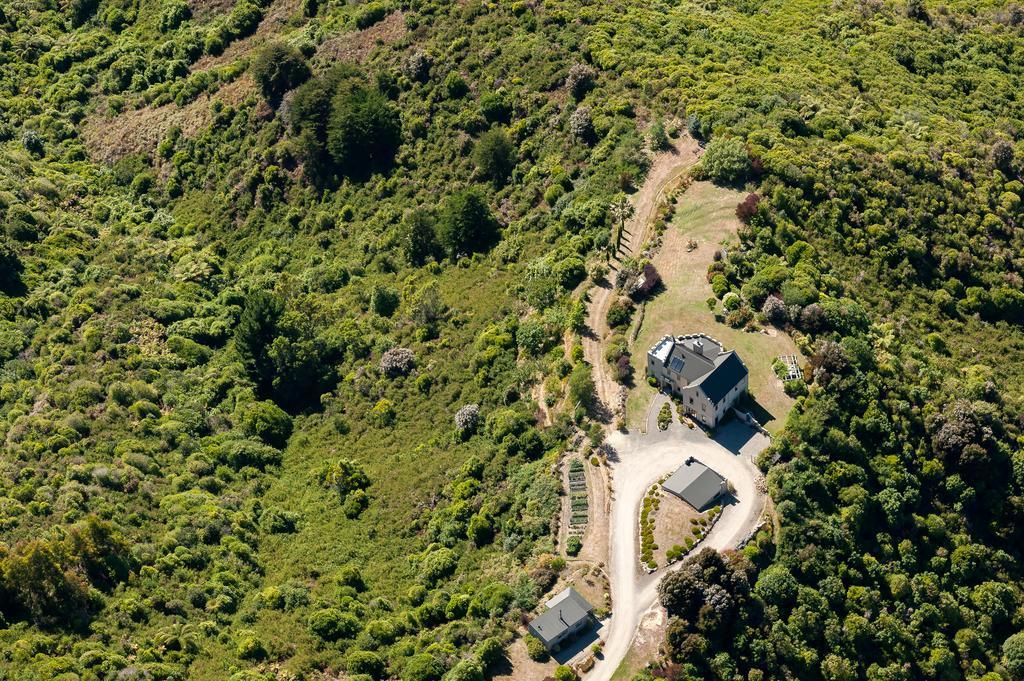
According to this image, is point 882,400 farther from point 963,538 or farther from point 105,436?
point 105,436

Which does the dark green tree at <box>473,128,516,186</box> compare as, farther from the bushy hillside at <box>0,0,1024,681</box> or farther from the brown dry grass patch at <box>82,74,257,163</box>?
the brown dry grass patch at <box>82,74,257,163</box>

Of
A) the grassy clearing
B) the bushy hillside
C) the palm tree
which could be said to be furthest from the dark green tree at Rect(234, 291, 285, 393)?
the grassy clearing

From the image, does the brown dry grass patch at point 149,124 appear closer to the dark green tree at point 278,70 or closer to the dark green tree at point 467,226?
the dark green tree at point 278,70

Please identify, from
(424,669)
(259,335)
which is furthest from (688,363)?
(259,335)

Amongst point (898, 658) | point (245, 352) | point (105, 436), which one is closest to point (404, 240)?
point (245, 352)

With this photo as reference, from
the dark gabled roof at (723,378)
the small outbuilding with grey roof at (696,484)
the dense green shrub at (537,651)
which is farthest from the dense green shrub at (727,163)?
the dense green shrub at (537,651)
